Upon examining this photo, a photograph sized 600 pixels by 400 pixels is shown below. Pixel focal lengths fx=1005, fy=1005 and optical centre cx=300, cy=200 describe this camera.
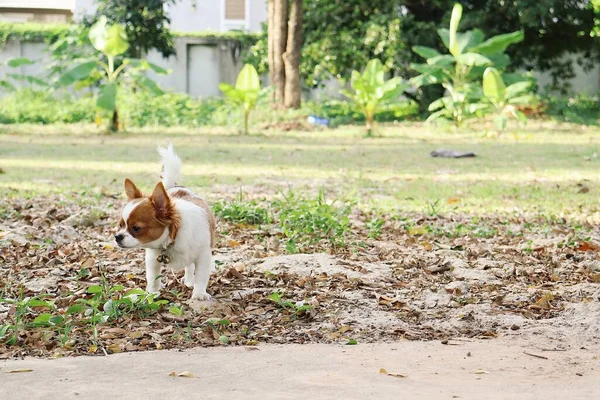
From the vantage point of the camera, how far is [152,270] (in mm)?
5734

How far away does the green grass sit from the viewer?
10680 mm

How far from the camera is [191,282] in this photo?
6031mm

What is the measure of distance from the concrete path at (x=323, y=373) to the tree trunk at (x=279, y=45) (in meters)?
17.4

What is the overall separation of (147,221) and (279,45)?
1714cm

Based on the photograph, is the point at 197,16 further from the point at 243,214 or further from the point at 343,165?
the point at 243,214

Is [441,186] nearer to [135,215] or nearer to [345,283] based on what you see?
[345,283]

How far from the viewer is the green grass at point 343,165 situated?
10680mm

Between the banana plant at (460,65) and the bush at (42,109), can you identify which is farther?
the bush at (42,109)

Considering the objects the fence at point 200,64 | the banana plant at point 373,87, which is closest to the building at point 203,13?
the fence at point 200,64

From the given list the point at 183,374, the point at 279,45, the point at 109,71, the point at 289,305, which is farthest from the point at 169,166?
the point at 279,45

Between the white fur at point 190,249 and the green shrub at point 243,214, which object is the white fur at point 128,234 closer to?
the white fur at point 190,249

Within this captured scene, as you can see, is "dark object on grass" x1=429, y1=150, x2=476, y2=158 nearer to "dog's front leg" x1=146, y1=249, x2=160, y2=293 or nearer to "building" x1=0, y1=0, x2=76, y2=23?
"dog's front leg" x1=146, y1=249, x2=160, y2=293

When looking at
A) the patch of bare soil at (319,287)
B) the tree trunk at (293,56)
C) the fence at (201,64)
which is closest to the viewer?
the patch of bare soil at (319,287)

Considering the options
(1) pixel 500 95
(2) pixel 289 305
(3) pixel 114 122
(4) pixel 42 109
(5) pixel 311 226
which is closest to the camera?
(2) pixel 289 305
